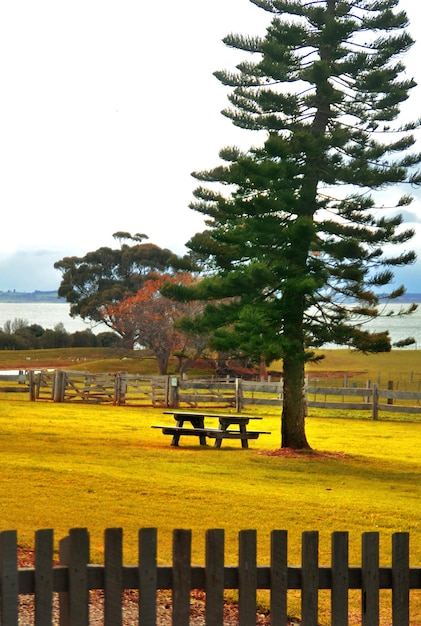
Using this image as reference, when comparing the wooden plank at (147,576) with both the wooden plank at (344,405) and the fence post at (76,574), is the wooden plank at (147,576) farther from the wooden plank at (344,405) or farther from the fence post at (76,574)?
the wooden plank at (344,405)

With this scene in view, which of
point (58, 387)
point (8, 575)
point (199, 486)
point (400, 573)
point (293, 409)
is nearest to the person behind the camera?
point (8, 575)

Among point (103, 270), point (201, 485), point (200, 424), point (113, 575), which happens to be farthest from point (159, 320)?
point (113, 575)

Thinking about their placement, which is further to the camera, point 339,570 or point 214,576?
point 339,570

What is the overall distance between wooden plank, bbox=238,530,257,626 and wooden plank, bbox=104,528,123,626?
63 cm

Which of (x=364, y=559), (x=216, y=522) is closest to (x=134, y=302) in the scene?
(x=216, y=522)

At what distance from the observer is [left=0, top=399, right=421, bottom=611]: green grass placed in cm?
1283

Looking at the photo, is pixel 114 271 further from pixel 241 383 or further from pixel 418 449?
pixel 418 449

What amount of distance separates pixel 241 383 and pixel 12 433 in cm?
1112

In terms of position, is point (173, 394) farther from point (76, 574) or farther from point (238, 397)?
point (76, 574)

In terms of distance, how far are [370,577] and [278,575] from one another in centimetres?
53

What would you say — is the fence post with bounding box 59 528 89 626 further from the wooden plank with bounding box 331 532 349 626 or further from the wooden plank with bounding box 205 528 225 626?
the wooden plank with bounding box 331 532 349 626

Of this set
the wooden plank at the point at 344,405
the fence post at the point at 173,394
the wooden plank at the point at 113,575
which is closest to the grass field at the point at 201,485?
the wooden plank at the point at 344,405

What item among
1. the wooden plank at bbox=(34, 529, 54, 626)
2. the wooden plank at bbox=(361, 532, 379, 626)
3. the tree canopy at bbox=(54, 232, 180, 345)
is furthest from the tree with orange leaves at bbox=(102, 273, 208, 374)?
the wooden plank at bbox=(34, 529, 54, 626)

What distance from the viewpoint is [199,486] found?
54.8ft
